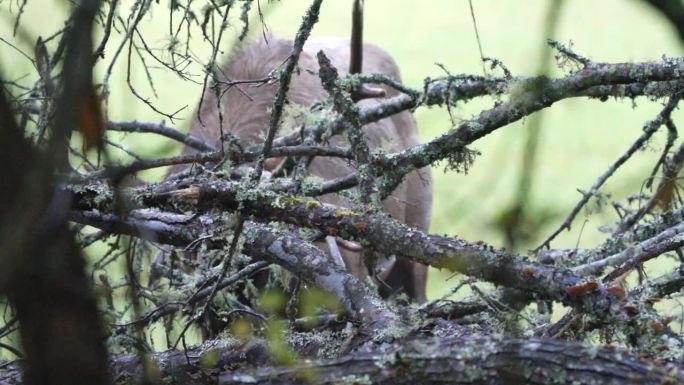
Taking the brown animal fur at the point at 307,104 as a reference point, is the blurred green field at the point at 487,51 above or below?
above

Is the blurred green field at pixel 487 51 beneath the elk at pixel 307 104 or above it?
above

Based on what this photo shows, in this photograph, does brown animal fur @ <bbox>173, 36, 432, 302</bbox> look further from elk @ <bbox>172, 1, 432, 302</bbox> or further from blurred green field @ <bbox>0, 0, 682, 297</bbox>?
blurred green field @ <bbox>0, 0, 682, 297</bbox>

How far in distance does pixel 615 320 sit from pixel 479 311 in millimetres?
1033

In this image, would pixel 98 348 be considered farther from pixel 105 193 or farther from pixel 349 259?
pixel 349 259

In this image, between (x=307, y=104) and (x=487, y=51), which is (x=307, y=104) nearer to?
(x=307, y=104)

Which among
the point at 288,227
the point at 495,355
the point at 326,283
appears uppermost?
the point at 288,227

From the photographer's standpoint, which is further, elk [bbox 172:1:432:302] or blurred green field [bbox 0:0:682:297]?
blurred green field [bbox 0:0:682:297]

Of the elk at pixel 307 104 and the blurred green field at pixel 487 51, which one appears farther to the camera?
the blurred green field at pixel 487 51

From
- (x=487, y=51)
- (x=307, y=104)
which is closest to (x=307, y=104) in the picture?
(x=307, y=104)

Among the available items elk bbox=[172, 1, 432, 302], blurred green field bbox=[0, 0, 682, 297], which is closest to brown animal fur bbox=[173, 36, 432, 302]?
elk bbox=[172, 1, 432, 302]

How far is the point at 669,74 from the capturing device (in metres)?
2.17

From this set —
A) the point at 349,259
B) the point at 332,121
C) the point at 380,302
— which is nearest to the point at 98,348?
the point at 380,302

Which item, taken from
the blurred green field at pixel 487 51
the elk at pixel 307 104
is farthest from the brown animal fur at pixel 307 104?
the blurred green field at pixel 487 51

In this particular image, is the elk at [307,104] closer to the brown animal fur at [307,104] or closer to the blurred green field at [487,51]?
the brown animal fur at [307,104]
